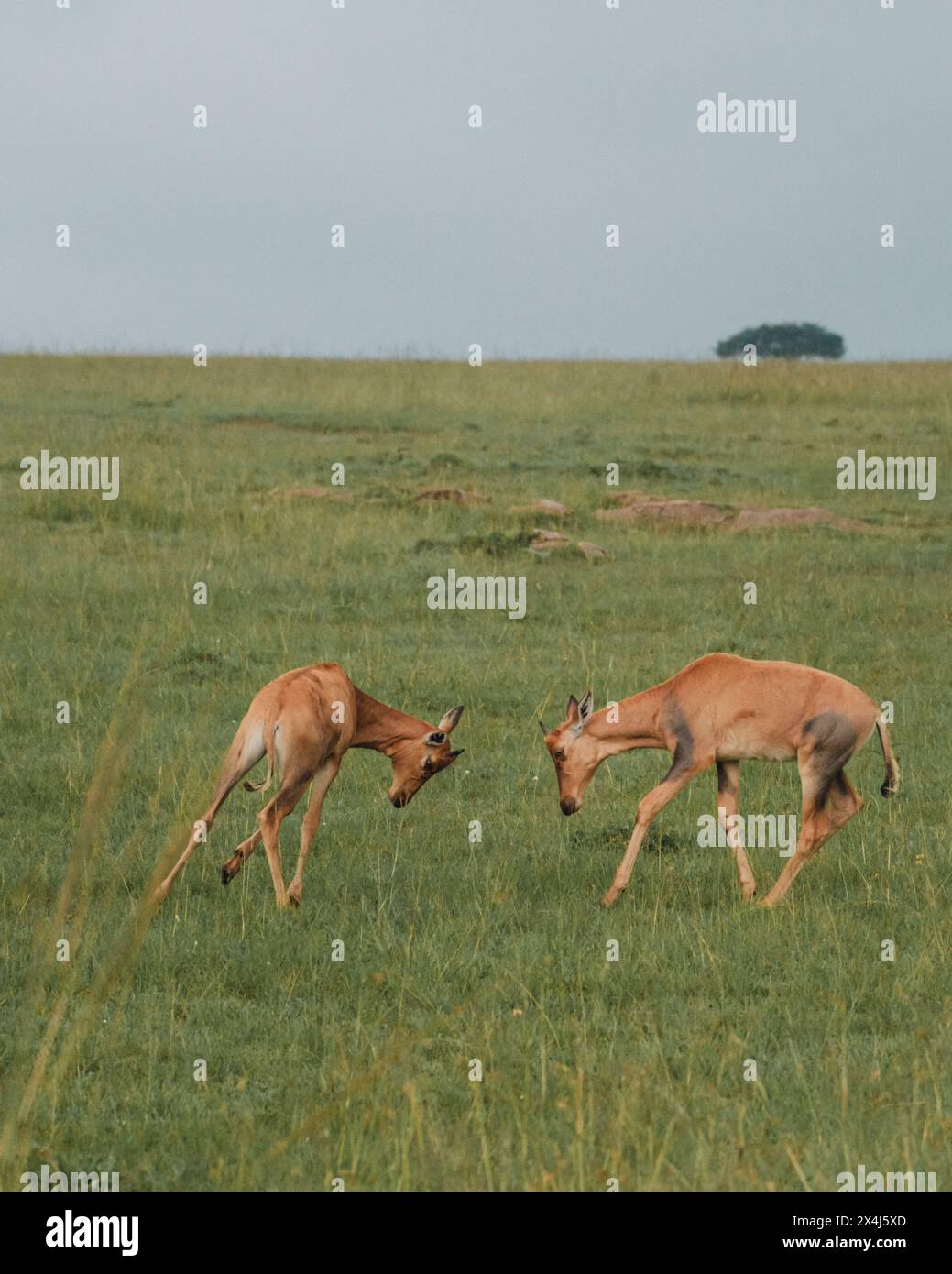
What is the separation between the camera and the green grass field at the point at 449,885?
5.31 m

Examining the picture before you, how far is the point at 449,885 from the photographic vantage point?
830cm

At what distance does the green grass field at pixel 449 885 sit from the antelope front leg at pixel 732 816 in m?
0.16

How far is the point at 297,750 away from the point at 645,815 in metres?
1.76

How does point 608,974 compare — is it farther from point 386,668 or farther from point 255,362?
point 255,362

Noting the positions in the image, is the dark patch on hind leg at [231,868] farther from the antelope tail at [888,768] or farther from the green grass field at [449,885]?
the antelope tail at [888,768]

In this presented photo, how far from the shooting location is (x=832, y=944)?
7.34 m

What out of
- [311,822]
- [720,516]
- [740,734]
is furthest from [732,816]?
[720,516]

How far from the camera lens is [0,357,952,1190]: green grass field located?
5312 millimetres

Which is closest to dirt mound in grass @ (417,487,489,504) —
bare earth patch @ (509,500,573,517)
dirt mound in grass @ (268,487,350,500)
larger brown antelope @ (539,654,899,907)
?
bare earth patch @ (509,500,573,517)

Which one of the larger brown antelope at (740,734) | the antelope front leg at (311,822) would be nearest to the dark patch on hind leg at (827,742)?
the larger brown antelope at (740,734)

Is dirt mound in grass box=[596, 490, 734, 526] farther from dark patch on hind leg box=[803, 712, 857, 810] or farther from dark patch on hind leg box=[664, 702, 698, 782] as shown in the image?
dark patch on hind leg box=[803, 712, 857, 810]

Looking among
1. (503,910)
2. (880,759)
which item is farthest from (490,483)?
(503,910)

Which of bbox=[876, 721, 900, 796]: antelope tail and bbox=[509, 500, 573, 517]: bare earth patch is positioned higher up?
bbox=[509, 500, 573, 517]: bare earth patch

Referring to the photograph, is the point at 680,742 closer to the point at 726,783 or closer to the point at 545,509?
the point at 726,783
